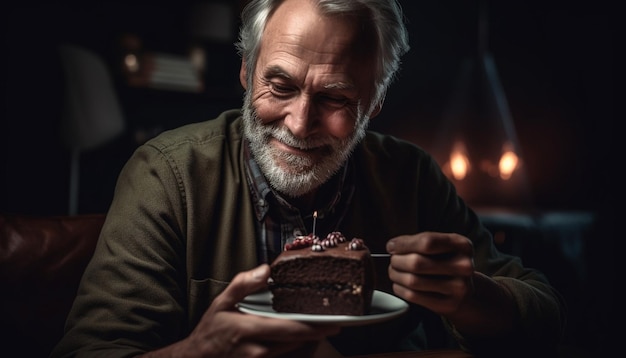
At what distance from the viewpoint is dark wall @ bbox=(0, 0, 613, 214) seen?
165 inches

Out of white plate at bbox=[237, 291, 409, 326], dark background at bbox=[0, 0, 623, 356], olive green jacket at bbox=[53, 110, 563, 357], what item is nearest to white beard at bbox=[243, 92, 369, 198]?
olive green jacket at bbox=[53, 110, 563, 357]

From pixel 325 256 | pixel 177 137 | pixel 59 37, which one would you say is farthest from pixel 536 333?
pixel 59 37

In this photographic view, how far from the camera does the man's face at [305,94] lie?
1.69 metres

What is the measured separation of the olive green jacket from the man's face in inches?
6.7

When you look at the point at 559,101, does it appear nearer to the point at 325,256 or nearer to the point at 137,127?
the point at 137,127

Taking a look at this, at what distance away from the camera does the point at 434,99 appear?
5215 mm

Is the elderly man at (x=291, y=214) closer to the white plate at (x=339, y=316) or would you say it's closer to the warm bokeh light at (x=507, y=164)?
the white plate at (x=339, y=316)

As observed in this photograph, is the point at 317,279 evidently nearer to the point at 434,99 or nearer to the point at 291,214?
the point at 291,214

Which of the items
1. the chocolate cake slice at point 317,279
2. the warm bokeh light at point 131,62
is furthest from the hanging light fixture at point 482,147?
the chocolate cake slice at point 317,279

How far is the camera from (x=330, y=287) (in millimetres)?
1463

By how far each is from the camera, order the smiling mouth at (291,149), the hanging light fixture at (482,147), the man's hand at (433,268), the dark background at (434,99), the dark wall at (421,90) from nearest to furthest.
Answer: the man's hand at (433,268), the smiling mouth at (291,149), the dark background at (434,99), the dark wall at (421,90), the hanging light fixture at (482,147)

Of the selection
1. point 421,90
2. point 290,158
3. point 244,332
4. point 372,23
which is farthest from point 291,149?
point 421,90

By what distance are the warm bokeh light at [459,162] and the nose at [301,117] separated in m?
2.89

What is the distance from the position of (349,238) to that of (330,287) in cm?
49
